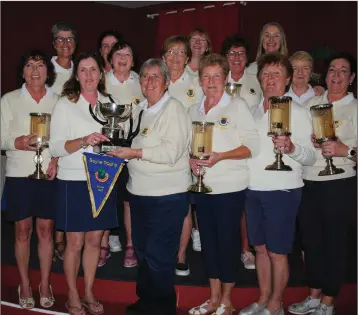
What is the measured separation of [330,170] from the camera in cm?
305

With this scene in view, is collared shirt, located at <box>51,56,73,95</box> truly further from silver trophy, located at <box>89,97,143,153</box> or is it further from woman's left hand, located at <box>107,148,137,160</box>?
woman's left hand, located at <box>107,148,137,160</box>

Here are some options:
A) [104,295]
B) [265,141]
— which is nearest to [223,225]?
[265,141]

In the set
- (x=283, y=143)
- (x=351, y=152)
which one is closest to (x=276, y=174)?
(x=283, y=143)

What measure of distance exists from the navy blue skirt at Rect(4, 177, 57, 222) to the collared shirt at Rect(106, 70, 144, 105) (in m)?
0.84

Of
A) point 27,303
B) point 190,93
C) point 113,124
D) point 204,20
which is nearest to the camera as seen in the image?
point 113,124

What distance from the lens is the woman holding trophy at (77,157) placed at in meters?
3.00

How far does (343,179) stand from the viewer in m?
3.16

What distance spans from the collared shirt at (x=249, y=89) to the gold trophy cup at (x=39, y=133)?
1546 mm

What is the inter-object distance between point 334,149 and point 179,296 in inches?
62.0

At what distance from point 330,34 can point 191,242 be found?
11.7 feet

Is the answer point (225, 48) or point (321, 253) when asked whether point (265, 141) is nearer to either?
point (321, 253)

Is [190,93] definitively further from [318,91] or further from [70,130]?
[70,130]

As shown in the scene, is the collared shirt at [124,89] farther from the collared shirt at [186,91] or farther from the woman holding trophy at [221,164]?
the woman holding trophy at [221,164]

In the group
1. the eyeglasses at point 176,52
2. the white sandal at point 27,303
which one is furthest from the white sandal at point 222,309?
the eyeglasses at point 176,52
